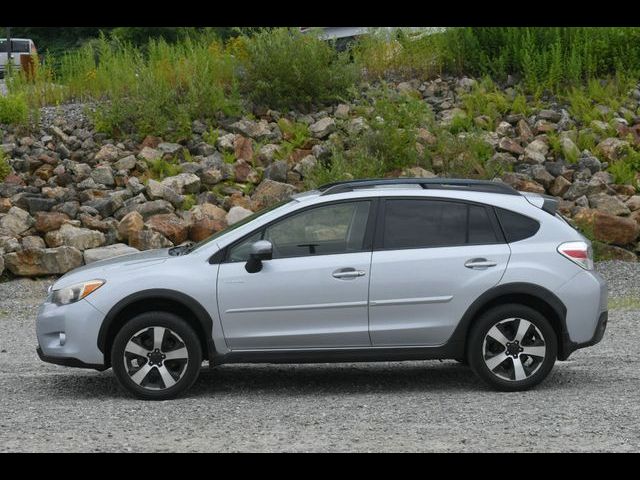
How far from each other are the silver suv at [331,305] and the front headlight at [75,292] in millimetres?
11

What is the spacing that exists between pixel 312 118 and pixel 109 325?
440 inches

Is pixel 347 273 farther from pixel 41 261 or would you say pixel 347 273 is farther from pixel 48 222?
pixel 48 222

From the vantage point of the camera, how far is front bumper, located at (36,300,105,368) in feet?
27.3

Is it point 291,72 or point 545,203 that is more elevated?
point 545,203

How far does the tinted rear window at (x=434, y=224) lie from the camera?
8.55m

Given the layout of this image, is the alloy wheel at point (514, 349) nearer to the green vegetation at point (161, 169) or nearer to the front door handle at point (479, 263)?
the front door handle at point (479, 263)

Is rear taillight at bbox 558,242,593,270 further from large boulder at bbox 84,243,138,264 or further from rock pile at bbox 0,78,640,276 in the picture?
large boulder at bbox 84,243,138,264

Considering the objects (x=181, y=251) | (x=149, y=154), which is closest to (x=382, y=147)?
(x=149, y=154)

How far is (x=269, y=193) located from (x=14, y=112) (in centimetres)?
504

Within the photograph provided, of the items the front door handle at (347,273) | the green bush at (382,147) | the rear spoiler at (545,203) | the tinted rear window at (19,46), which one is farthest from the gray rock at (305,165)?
the tinted rear window at (19,46)

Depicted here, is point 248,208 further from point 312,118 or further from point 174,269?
point 174,269

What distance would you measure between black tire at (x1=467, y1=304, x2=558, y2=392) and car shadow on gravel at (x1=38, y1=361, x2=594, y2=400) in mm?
294

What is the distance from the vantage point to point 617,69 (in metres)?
20.0

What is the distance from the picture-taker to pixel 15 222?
626 inches
